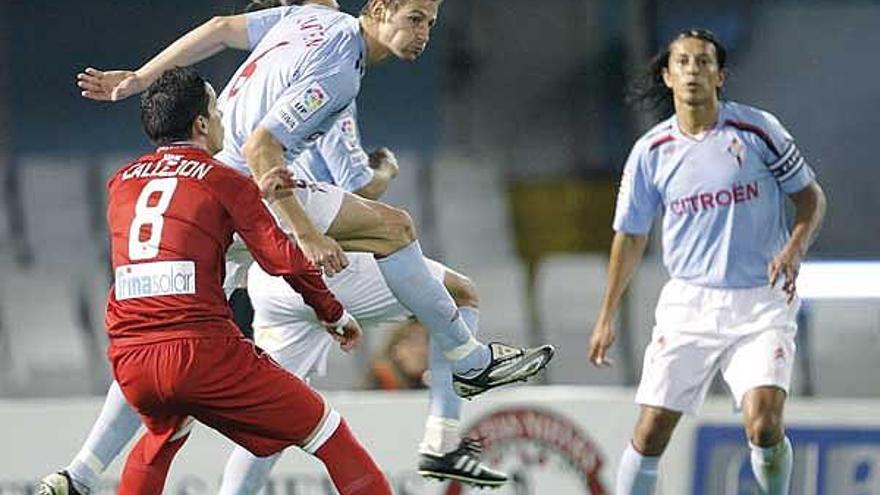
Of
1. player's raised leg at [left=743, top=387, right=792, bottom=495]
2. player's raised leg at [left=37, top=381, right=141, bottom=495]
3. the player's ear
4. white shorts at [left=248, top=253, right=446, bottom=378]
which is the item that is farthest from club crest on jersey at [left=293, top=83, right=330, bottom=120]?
player's raised leg at [left=743, top=387, right=792, bottom=495]

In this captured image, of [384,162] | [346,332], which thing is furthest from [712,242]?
[346,332]

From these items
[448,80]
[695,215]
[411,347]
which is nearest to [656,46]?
[448,80]

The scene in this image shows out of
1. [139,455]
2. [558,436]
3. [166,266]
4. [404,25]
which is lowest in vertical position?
[558,436]

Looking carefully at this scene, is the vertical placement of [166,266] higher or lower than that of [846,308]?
higher

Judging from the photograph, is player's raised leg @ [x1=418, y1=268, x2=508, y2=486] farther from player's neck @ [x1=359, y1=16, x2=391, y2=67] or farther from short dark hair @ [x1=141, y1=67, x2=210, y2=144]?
short dark hair @ [x1=141, y1=67, x2=210, y2=144]

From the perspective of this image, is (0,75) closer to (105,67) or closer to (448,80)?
(105,67)

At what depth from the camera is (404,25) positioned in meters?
7.84

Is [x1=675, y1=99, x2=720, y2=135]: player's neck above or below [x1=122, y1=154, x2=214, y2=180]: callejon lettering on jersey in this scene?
below

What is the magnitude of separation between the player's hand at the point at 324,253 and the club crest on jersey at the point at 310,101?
1.27 ft

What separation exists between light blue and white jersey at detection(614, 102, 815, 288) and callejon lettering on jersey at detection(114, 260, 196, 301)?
224 cm

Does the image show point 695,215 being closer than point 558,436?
Yes

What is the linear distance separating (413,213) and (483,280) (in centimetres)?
47

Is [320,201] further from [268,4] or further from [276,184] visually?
[268,4]

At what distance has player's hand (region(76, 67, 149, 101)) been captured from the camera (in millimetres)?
7867
